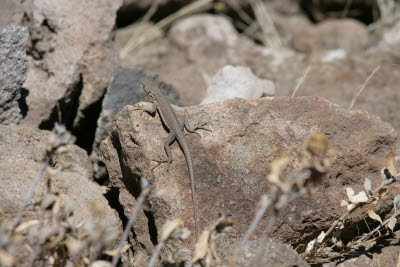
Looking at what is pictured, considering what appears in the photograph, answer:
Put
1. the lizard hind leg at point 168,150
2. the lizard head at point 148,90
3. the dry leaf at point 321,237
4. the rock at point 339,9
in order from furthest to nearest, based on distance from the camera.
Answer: the rock at point 339,9, the lizard head at point 148,90, the lizard hind leg at point 168,150, the dry leaf at point 321,237

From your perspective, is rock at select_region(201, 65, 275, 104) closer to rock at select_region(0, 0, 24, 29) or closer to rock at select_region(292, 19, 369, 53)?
rock at select_region(0, 0, 24, 29)

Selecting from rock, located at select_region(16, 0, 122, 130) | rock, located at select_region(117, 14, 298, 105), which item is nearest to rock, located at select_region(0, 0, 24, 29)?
rock, located at select_region(16, 0, 122, 130)

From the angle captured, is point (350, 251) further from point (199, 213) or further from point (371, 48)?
point (371, 48)

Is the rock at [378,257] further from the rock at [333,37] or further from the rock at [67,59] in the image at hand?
the rock at [333,37]

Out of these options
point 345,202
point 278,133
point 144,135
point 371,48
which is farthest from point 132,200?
point 371,48

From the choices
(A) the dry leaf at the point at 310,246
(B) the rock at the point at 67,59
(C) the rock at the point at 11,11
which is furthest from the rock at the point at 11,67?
(A) the dry leaf at the point at 310,246

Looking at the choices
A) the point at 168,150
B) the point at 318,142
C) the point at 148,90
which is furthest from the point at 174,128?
the point at 318,142

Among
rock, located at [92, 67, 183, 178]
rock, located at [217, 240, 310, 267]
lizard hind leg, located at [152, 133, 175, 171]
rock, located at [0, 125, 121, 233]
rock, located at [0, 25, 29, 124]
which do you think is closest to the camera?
rock, located at [217, 240, 310, 267]
